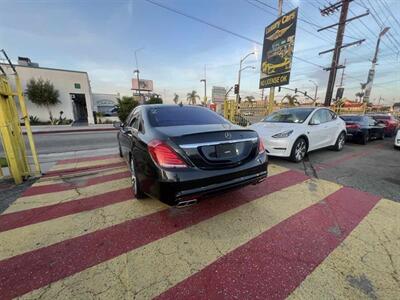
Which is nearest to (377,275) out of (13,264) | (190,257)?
(190,257)

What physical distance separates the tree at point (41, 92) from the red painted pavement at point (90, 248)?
25169 mm

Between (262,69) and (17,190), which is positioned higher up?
(262,69)

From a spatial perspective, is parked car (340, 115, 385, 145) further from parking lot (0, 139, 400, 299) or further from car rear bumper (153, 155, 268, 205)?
car rear bumper (153, 155, 268, 205)

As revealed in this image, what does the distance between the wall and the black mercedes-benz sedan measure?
25236 millimetres

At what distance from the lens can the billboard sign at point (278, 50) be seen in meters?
9.38

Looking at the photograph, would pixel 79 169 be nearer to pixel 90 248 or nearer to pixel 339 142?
pixel 90 248

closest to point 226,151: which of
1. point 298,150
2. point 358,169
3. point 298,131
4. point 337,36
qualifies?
point 298,131

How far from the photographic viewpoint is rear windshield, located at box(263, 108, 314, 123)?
5758 millimetres

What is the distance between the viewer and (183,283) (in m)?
1.74

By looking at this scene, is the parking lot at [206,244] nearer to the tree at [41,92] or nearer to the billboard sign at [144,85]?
the tree at [41,92]

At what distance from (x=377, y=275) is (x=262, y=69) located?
37.3 ft

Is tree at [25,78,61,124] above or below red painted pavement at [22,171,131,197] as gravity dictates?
above

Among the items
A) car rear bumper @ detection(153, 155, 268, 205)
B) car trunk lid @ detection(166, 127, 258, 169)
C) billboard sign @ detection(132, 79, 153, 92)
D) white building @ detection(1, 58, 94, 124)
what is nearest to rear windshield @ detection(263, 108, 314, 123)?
car trunk lid @ detection(166, 127, 258, 169)

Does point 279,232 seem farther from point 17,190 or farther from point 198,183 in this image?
point 17,190
